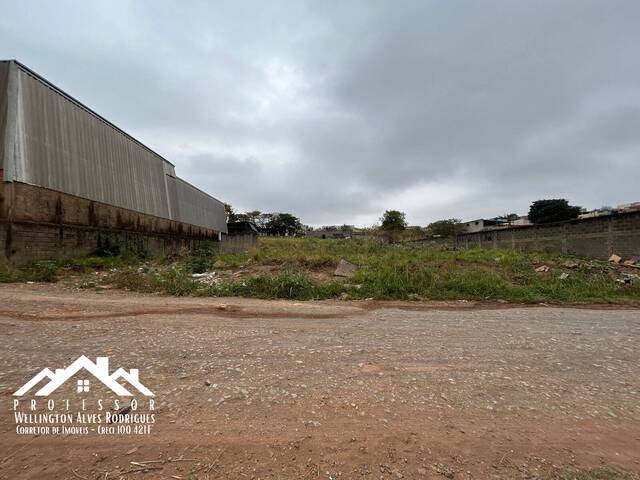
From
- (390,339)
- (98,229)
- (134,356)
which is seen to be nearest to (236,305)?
(134,356)

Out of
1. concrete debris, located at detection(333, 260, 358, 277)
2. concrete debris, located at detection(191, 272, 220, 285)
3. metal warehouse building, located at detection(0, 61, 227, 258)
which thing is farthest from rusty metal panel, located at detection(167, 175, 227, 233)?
concrete debris, located at detection(333, 260, 358, 277)

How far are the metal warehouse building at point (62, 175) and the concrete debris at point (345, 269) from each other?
34.1 ft

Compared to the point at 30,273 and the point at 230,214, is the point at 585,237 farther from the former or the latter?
the point at 230,214

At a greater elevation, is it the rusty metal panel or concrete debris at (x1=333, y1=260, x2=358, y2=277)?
the rusty metal panel

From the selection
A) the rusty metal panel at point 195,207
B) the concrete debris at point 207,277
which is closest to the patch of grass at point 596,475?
the concrete debris at point 207,277

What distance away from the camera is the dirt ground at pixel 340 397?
5.81ft

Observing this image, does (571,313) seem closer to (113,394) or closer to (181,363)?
(181,363)

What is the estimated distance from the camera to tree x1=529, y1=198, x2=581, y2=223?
138 ft

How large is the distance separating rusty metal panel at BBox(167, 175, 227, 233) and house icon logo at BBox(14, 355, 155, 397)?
19.4 m

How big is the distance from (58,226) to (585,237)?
26.0 metres

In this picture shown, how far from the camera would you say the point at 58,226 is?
1078 cm

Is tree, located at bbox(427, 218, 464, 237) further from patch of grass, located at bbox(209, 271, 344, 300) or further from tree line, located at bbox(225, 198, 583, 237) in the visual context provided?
patch of grass, located at bbox(209, 271, 344, 300)

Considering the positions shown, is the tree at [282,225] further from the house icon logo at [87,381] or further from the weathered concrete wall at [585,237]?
the house icon logo at [87,381]

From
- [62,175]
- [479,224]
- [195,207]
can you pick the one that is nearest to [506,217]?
[479,224]
